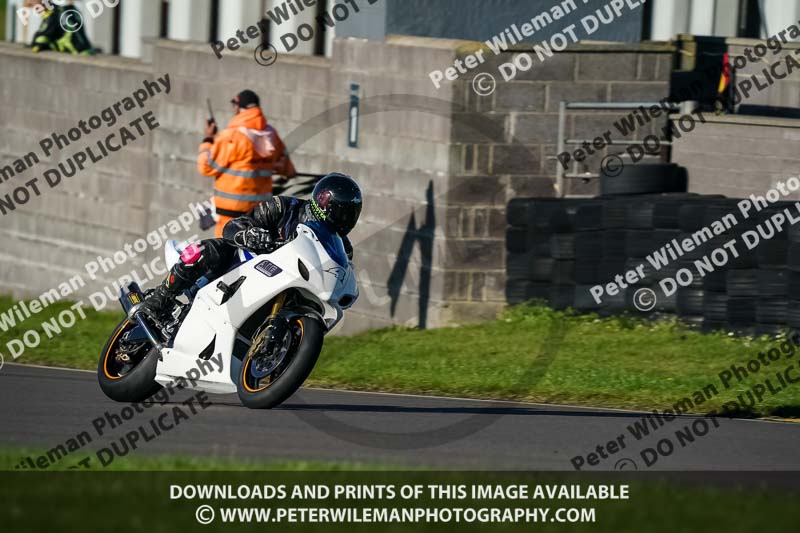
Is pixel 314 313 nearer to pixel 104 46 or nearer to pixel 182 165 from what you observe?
pixel 182 165

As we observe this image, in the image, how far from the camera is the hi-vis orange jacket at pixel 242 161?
46.6 ft

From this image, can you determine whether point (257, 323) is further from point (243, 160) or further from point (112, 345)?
point (243, 160)

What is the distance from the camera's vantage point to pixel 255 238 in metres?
9.14

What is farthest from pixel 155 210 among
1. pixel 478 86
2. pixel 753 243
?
pixel 753 243

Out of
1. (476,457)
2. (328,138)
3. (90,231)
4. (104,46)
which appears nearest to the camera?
(476,457)

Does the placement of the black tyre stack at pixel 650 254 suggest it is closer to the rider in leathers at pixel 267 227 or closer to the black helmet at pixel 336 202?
the rider in leathers at pixel 267 227

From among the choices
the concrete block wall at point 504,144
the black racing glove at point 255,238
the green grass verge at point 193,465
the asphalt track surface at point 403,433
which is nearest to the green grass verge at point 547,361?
the concrete block wall at point 504,144

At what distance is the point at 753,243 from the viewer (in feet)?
40.3

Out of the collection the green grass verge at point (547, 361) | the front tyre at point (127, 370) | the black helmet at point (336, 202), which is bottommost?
the green grass verge at point (547, 361)

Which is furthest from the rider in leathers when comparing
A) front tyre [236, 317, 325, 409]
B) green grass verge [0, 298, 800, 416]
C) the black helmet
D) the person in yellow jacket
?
the person in yellow jacket

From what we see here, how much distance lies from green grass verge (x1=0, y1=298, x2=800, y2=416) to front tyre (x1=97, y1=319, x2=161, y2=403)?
230 centimetres

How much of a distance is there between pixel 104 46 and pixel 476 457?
19021 mm

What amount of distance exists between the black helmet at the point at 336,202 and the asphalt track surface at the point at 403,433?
4.18 feet

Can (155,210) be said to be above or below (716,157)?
below
